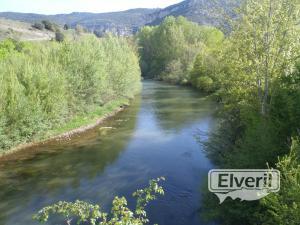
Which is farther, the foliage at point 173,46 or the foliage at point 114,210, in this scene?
the foliage at point 173,46

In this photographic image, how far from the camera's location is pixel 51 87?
29.2 metres

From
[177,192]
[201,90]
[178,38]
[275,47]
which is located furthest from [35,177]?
[178,38]

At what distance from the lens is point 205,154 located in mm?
23438

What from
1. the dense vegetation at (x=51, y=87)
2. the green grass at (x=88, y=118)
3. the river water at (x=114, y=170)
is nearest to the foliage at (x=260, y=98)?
the river water at (x=114, y=170)

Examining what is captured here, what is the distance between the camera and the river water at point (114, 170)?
16.8 meters

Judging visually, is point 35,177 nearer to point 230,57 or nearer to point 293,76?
point 230,57

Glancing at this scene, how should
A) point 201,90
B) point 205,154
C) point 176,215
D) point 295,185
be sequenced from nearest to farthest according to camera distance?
1. point 295,185
2. point 176,215
3. point 205,154
4. point 201,90

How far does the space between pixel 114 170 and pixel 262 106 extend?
965 cm

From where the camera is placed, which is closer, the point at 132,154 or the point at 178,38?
the point at 132,154

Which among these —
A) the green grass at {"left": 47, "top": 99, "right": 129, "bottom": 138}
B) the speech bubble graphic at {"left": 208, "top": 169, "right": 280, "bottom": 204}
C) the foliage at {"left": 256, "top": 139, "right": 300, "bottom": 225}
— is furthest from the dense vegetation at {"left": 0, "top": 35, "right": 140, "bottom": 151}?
the foliage at {"left": 256, "top": 139, "right": 300, "bottom": 225}

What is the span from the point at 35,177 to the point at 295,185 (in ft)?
51.9

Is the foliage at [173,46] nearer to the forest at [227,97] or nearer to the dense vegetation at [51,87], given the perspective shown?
the forest at [227,97]

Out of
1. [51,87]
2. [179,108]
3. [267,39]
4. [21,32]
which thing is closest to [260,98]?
[267,39]

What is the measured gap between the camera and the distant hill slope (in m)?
75.1
